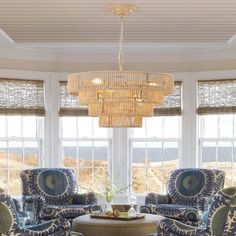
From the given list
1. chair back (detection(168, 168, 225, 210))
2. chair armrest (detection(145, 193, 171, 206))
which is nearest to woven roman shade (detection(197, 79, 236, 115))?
chair back (detection(168, 168, 225, 210))

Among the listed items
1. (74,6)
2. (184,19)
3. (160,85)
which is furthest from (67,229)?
(184,19)

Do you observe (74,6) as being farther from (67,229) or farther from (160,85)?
(67,229)

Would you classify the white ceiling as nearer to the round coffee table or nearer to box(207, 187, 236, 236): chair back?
box(207, 187, 236, 236): chair back

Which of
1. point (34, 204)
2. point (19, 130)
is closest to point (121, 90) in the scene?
point (34, 204)

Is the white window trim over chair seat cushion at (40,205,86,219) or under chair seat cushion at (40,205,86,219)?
over

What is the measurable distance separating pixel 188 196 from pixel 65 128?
2.25 m

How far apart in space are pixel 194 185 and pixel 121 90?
2.87 metres

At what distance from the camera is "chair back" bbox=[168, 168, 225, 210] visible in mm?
7223

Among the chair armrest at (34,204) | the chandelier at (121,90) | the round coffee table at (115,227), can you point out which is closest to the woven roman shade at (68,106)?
the chair armrest at (34,204)

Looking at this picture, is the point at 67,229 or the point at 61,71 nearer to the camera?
the point at 67,229

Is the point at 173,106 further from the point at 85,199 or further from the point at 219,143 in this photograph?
the point at 85,199

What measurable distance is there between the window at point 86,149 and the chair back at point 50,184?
0.69 metres

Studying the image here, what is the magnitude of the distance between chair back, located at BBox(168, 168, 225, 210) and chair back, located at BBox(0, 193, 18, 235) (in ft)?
10.2

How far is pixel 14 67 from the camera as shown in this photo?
7.94m
